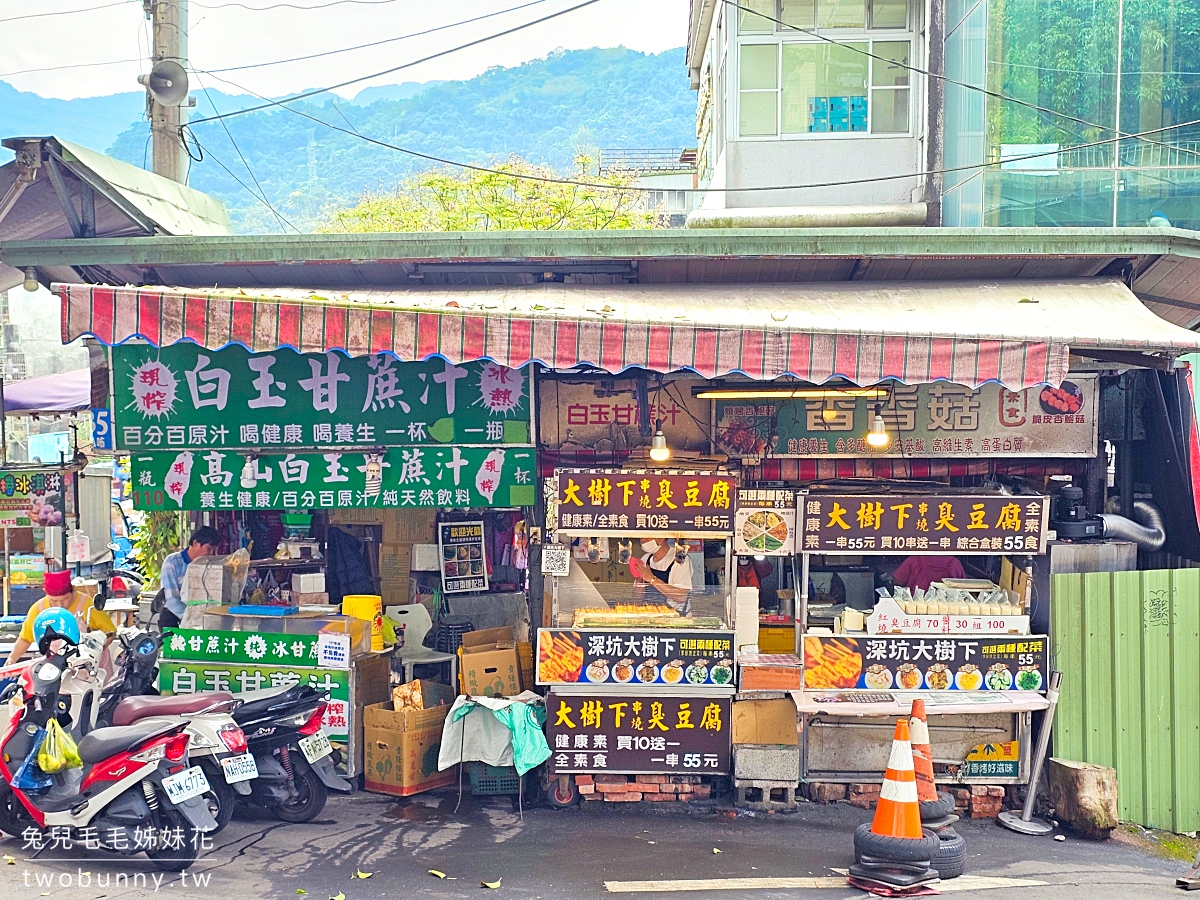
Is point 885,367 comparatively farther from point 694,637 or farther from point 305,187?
point 305,187

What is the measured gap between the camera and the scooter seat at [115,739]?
6.44 meters

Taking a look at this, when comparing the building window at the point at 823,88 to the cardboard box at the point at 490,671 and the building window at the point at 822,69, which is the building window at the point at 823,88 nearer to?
the building window at the point at 822,69

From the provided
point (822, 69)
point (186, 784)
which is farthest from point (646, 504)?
point (822, 69)

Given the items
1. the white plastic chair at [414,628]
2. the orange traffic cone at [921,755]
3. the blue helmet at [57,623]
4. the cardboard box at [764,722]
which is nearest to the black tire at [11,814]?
the blue helmet at [57,623]

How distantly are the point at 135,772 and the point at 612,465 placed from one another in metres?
4.49

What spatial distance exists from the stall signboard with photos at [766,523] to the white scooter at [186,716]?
3.84 metres

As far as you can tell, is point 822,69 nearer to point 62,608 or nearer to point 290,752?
point 62,608

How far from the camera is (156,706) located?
6.91 metres

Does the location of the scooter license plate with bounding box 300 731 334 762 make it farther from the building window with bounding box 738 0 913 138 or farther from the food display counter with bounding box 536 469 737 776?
the building window with bounding box 738 0 913 138

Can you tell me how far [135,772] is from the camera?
6.31 meters

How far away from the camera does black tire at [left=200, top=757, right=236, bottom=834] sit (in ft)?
21.7

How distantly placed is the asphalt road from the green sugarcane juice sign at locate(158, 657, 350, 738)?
27.7 inches

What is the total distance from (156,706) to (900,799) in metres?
4.98

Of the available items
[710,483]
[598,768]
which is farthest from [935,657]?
[598,768]
